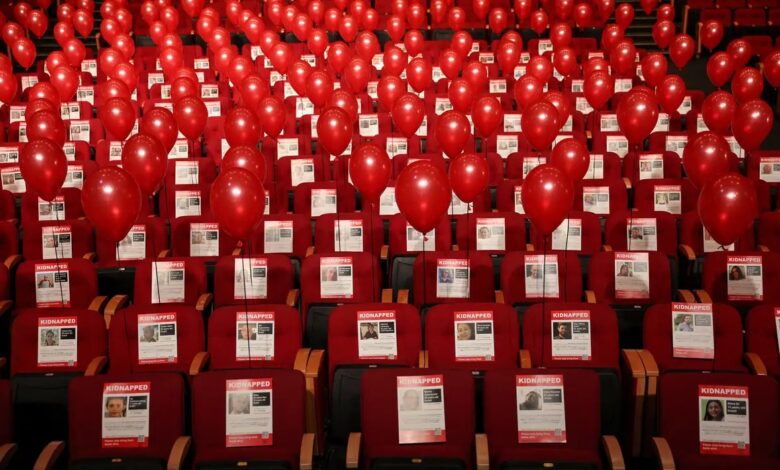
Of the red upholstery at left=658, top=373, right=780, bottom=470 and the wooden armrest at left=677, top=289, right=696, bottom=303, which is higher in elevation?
the wooden armrest at left=677, top=289, right=696, bottom=303

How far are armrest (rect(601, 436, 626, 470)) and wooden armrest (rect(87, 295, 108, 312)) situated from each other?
2.87 m

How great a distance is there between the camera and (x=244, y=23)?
980cm

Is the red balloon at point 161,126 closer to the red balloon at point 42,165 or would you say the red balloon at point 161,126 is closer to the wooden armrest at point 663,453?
the red balloon at point 42,165

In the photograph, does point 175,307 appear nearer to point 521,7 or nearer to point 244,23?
point 244,23

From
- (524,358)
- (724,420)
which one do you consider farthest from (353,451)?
(724,420)

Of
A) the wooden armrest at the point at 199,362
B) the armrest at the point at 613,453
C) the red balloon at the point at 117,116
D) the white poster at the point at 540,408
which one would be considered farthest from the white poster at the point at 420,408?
the red balloon at the point at 117,116

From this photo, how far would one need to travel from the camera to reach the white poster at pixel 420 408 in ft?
10.6

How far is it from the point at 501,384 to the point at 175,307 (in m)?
1.72

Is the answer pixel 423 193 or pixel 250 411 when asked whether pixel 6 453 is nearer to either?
pixel 250 411

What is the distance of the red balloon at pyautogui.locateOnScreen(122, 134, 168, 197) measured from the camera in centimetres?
507

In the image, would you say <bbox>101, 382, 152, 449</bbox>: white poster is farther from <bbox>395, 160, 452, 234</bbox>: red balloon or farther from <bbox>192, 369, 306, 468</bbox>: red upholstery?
<bbox>395, 160, 452, 234</bbox>: red balloon

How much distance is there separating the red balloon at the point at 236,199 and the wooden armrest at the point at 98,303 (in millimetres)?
941

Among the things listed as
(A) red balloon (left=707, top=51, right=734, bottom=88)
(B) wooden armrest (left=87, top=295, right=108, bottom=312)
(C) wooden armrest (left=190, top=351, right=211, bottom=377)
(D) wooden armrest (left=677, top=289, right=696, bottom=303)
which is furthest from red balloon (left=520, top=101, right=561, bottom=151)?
(B) wooden armrest (left=87, top=295, right=108, bottom=312)

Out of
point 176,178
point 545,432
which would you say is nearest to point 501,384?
point 545,432
